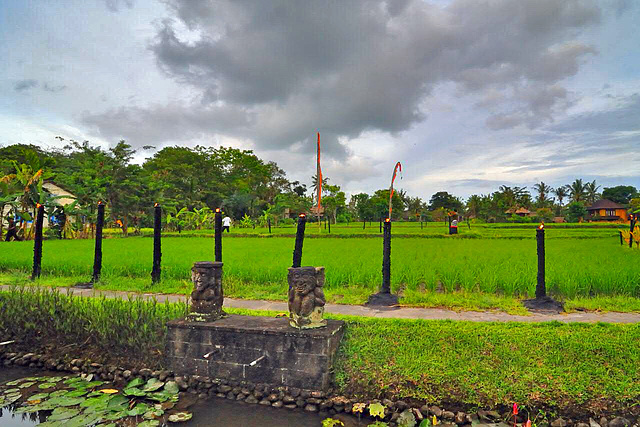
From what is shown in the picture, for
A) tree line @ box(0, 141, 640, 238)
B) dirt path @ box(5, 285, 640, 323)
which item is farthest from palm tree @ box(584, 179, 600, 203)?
dirt path @ box(5, 285, 640, 323)

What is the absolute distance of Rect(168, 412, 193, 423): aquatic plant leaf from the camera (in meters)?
3.75

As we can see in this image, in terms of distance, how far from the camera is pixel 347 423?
3.69 m

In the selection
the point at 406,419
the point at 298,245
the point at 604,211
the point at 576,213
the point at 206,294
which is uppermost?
the point at 604,211

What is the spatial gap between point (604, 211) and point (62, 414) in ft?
183

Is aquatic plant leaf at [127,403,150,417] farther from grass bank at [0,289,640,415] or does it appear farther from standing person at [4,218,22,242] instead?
standing person at [4,218,22,242]

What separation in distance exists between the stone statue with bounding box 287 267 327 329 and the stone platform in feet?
0.33

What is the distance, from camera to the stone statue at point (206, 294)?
183 inches

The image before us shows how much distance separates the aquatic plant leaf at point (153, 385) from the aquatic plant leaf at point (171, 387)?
74 mm

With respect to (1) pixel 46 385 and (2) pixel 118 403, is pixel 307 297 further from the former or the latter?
(1) pixel 46 385

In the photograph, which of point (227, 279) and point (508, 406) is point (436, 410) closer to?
point (508, 406)

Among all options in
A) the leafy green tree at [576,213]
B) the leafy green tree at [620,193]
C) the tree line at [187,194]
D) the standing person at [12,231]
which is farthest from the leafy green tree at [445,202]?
the standing person at [12,231]

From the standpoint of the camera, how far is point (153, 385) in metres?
4.40

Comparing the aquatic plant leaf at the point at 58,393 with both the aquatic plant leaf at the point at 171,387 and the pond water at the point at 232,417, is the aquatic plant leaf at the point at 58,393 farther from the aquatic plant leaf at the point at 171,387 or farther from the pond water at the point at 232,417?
the aquatic plant leaf at the point at 171,387

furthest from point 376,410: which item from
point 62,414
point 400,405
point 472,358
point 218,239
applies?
point 218,239
